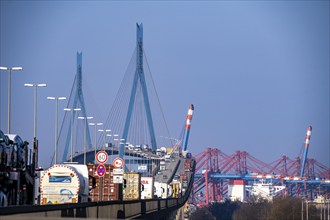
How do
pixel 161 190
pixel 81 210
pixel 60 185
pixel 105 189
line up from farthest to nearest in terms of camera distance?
pixel 161 190, pixel 105 189, pixel 60 185, pixel 81 210

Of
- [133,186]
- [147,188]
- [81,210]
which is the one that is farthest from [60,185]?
[147,188]

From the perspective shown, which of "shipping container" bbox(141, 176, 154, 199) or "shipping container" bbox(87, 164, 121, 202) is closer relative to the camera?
"shipping container" bbox(87, 164, 121, 202)

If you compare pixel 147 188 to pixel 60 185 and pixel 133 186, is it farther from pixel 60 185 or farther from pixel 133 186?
pixel 60 185

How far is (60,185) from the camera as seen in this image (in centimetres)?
4103

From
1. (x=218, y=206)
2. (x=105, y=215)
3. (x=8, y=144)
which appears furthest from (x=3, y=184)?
(x=218, y=206)

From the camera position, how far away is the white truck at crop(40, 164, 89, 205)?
41.0m

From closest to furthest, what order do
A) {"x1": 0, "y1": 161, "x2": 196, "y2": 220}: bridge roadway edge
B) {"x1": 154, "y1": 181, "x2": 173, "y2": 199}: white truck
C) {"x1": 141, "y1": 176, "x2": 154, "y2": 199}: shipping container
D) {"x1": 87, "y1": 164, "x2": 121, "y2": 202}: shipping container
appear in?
{"x1": 0, "y1": 161, "x2": 196, "y2": 220}: bridge roadway edge < {"x1": 87, "y1": 164, "x2": 121, "y2": 202}: shipping container < {"x1": 141, "y1": 176, "x2": 154, "y2": 199}: shipping container < {"x1": 154, "y1": 181, "x2": 173, "y2": 199}: white truck

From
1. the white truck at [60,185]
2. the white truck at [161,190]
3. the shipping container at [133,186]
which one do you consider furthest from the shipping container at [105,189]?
the white truck at [161,190]

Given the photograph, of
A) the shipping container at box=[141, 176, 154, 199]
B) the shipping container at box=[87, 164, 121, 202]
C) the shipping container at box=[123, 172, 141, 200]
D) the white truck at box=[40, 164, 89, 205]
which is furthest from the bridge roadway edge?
the shipping container at box=[141, 176, 154, 199]

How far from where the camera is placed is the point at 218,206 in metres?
162

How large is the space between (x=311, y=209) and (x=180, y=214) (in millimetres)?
62651

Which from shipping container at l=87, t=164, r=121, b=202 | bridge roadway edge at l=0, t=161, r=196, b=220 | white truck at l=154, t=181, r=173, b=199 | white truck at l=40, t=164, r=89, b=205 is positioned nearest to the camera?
bridge roadway edge at l=0, t=161, r=196, b=220

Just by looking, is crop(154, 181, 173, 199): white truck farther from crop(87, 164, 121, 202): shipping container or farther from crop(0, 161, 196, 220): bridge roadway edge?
crop(0, 161, 196, 220): bridge roadway edge

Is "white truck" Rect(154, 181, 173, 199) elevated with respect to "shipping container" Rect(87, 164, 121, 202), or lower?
lower
